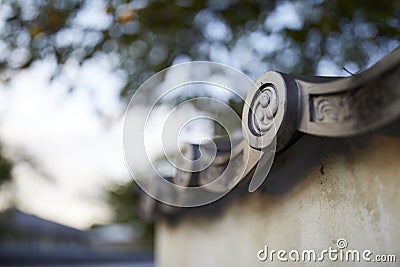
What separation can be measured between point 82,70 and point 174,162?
913 millimetres

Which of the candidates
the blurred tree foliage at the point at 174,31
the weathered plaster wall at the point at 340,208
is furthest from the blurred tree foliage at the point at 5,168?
the weathered plaster wall at the point at 340,208

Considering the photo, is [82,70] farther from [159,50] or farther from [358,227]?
[358,227]

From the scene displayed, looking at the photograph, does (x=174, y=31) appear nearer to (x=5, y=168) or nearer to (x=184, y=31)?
(x=184, y=31)

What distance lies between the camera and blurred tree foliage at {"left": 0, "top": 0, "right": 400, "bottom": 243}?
53.7 inches

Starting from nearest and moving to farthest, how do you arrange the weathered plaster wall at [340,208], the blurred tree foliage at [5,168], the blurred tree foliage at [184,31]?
the weathered plaster wall at [340,208]
the blurred tree foliage at [184,31]
the blurred tree foliage at [5,168]

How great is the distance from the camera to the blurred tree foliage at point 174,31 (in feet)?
4.47

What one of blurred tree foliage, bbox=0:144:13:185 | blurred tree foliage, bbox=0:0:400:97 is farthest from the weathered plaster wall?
blurred tree foliage, bbox=0:144:13:185

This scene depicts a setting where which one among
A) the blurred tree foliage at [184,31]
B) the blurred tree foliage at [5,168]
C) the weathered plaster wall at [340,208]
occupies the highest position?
the blurred tree foliage at [5,168]

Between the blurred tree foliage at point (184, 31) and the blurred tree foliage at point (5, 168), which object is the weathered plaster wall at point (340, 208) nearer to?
the blurred tree foliage at point (184, 31)

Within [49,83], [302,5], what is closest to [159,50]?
[49,83]

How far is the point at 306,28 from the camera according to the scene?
1459 mm

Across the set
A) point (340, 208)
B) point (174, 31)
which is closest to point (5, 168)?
point (174, 31)

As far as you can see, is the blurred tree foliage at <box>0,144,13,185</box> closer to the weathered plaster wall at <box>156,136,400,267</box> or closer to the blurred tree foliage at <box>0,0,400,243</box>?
the blurred tree foliage at <box>0,0,400,243</box>

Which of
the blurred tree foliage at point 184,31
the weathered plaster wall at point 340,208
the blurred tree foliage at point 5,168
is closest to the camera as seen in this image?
the weathered plaster wall at point 340,208
